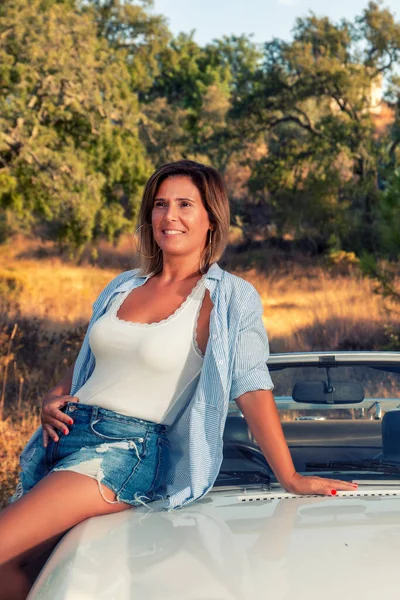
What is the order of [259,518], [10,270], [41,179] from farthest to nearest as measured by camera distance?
[10,270], [41,179], [259,518]

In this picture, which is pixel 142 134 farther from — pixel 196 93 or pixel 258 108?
pixel 196 93

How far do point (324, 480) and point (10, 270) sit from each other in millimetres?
24350

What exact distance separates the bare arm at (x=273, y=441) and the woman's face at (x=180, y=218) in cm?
59

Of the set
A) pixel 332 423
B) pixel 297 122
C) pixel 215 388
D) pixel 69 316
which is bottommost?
pixel 69 316

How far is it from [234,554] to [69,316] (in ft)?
46.8

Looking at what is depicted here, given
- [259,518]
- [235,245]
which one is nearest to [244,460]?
[259,518]

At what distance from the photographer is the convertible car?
1.93 meters

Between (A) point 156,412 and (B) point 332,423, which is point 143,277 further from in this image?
(B) point 332,423

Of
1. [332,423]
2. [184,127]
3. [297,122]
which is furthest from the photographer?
[184,127]

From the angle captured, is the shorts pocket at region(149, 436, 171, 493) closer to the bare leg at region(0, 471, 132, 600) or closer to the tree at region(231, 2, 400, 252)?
the bare leg at region(0, 471, 132, 600)

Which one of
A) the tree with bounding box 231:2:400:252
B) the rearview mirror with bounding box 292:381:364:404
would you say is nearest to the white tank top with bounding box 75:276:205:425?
the rearview mirror with bounding box 292:381:364:404

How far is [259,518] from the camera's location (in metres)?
2.45

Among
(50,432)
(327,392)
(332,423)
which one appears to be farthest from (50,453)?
(332,423)

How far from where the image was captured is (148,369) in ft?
8.73
